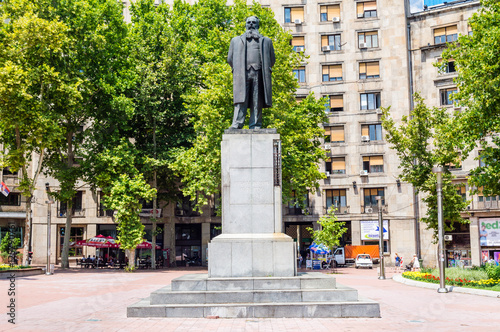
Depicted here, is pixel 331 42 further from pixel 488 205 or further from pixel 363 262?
pixel 363 262

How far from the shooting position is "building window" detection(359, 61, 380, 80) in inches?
2015

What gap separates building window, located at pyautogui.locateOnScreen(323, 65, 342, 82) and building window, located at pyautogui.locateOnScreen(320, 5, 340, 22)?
15.9 feet

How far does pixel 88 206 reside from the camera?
49.9 m

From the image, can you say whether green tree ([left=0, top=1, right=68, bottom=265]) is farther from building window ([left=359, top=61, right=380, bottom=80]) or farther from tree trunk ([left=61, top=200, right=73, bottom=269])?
building window ([left=359, top=61, right=380, bottom=80])

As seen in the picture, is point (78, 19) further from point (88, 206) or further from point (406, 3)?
point (406, 3)

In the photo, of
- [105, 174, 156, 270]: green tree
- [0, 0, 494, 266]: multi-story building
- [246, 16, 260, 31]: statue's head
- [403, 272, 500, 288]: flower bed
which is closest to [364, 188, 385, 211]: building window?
[0, 0, 494, 266]: multi-story building

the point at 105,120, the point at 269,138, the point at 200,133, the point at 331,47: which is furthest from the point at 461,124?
the point at 331,47

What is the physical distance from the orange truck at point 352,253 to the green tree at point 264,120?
13.5 m

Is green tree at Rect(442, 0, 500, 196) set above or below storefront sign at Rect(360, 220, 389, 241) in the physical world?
above

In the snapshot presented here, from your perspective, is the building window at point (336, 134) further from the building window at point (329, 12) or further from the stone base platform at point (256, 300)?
the stone base platform at point (256, 300)

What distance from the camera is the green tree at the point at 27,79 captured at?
31484mm

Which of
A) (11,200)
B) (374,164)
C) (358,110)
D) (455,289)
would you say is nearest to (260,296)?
(455,289)

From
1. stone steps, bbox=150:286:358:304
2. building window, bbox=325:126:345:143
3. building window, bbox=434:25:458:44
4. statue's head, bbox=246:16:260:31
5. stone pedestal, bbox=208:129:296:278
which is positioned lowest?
stone steps, bbox=150:286:358:304

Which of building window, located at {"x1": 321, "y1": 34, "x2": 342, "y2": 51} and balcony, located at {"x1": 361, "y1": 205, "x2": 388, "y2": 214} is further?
building window, located at {"x1": 321, "y1": 34, "x2": 342, "y2": 51}
